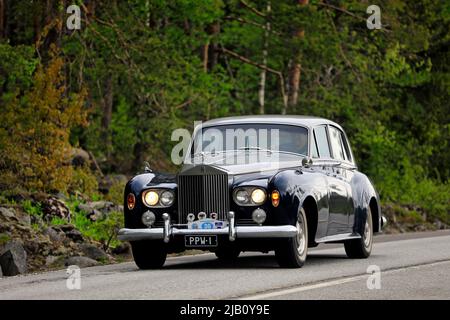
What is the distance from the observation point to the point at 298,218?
14.4 m

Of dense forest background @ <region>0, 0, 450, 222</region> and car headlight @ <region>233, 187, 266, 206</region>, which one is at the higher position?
dense forest background @ <region>0, 0, 450, 222</region>

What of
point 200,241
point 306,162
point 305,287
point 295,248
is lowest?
point 305,287

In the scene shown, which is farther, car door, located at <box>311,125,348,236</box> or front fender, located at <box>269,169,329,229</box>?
car door, located at <box>311,125,348,236</box>

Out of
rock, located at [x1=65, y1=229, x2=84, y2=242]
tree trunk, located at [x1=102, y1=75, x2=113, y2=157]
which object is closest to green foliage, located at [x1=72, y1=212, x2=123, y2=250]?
rock, located at [x1=65, y1=229, x2=84, y2=242]

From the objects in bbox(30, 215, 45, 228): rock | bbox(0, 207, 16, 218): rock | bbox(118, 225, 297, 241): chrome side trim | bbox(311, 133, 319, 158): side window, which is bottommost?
bbox(30, 215, 45, 228): rock

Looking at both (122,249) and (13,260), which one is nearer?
(13,260)

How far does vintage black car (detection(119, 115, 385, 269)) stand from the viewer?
551 inches

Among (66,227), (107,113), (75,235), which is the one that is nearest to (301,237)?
(75,235)

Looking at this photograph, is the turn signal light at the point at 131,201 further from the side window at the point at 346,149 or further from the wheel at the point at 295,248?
→ the side window at the point at 346,149

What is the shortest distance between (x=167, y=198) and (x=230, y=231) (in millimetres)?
1025

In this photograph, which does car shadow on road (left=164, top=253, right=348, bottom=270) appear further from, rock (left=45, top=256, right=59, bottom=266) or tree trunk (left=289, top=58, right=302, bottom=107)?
tree trunk (left=289, top=58, right=302, bottom=107)

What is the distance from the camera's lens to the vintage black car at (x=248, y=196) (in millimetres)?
13992

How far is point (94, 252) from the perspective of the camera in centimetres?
1756

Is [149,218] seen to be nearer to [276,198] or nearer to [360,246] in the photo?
[276,198]
